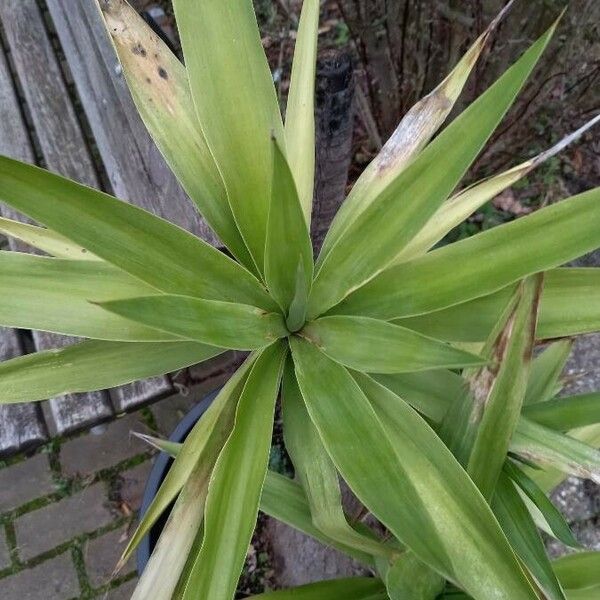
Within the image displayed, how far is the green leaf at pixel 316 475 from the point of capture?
0.83 meters

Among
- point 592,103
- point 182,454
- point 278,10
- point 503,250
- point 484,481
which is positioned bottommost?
point 484,481

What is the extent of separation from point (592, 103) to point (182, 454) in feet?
6.42

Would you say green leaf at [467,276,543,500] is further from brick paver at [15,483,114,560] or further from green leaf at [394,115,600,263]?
brick paver at [15,483,114,560]

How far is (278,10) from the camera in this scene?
2.48 m

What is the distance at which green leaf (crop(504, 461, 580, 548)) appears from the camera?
85 cm

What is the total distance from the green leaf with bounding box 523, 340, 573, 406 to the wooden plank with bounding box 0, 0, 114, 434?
1.08 metres

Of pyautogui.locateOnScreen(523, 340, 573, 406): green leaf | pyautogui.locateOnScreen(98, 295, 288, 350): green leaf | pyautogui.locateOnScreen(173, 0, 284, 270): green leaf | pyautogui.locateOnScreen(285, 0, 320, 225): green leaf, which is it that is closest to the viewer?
pyautogui.locateOnScreen(98, 295, 288, 350): green leaf

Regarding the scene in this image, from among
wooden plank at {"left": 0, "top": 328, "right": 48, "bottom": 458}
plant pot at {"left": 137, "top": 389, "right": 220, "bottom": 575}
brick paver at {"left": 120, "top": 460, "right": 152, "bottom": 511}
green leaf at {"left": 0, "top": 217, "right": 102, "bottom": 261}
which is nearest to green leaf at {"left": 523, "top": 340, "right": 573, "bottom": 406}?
plant pot at {"left": 137, "top": 389, "right": 220, "bottom": 575}

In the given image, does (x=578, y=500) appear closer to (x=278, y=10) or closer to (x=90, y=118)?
(x=90, y=118)

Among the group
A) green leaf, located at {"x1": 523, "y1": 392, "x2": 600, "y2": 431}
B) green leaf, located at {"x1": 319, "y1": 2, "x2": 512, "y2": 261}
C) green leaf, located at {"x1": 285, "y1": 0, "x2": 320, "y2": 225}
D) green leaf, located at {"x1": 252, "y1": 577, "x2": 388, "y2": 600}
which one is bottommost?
green leaf, located at {"x1": 252, "y1": 577, "x2": 388, "y2": 600}

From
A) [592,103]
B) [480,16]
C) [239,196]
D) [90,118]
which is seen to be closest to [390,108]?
[480,16]

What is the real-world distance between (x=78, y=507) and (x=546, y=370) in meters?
1.48

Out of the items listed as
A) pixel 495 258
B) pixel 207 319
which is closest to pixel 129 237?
pixel 207 319

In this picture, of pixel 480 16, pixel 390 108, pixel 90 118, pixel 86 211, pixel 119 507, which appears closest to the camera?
pixel 86 211
